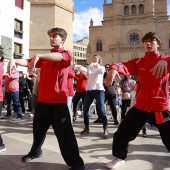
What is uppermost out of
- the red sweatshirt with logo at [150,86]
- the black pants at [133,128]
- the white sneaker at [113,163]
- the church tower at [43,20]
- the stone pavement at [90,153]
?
the church tower at [43,20]

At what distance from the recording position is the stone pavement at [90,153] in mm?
3299

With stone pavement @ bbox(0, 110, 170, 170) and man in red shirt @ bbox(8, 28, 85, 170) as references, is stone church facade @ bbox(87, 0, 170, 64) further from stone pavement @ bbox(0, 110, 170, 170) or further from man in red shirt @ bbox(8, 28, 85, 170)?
man in red shirt @ bbox(8, 28, 85, 170)

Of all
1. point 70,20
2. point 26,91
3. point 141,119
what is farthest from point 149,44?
point 70,20

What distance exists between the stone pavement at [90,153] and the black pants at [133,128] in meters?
0.34

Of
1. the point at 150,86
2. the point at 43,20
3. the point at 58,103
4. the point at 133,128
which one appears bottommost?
the point at 133,128

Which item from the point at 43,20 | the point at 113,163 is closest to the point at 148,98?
the point at 113,163

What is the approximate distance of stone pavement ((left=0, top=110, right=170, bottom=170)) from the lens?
3299mm

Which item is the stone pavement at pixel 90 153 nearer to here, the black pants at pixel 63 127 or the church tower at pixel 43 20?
the black pants at pixel 63 127

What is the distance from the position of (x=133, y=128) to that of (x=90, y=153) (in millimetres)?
1227

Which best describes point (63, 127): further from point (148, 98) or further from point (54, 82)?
point (148, 98)

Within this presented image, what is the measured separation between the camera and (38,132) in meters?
3.31

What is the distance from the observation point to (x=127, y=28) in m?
50.2

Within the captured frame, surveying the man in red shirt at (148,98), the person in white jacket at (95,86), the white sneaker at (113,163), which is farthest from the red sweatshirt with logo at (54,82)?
the person in white jacket at (95,86)

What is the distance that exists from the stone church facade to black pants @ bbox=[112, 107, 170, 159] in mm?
46233
